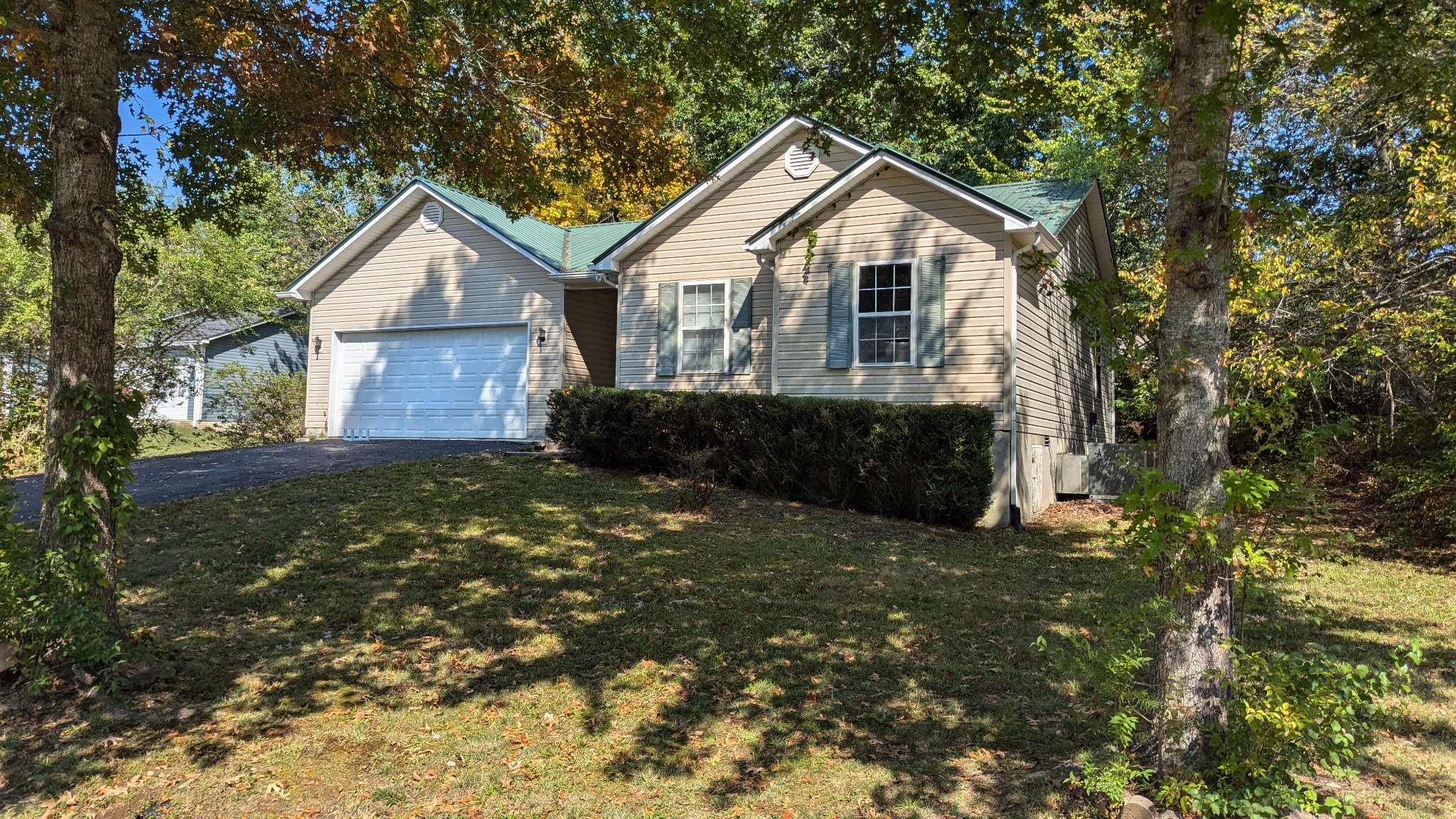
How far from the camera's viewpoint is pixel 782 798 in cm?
394

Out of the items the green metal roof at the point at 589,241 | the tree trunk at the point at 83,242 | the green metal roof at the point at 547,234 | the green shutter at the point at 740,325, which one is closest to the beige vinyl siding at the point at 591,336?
the green metal roof at the point at 589,241

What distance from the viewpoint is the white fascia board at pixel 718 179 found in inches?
562

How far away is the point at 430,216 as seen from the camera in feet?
57.4

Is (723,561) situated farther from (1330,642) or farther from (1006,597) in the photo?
(1330,642)

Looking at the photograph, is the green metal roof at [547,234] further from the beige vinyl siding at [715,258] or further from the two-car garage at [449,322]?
the beige vinyl siding at [715,258]

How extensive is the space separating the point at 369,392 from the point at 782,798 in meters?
16.0

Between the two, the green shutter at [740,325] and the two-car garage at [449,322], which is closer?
the green shutter at [740,325]

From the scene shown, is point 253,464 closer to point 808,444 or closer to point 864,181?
point 808,444

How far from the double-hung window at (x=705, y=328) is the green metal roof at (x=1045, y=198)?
432 centimetres

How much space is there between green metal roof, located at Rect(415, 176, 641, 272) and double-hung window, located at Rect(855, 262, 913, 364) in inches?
225

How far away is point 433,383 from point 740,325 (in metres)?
6.88

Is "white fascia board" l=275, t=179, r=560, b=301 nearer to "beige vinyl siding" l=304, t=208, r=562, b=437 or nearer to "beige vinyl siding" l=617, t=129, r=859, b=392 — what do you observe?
"beige vinyl siding" l=304, t=208, r=562, b=437

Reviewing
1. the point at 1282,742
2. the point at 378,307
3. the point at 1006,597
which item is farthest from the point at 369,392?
the point at 1282,742

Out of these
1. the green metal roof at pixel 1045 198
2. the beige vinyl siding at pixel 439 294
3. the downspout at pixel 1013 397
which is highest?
the green metal roof at pixel 1045 198
